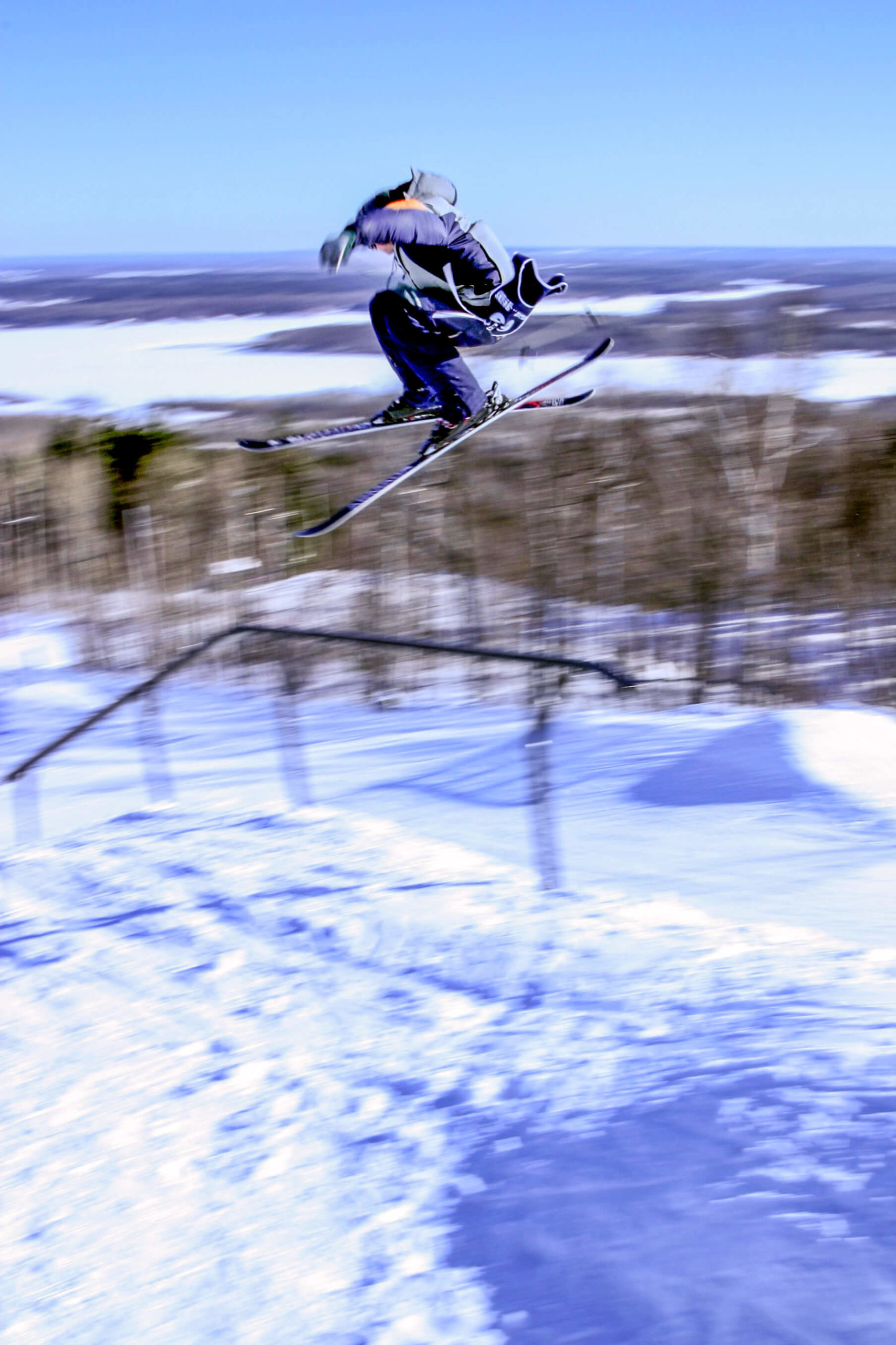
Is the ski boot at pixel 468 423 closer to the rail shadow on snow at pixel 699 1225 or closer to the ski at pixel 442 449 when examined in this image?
the ski at pixel 442 449

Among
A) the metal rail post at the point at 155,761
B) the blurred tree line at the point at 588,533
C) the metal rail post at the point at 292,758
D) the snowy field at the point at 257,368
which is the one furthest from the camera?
the blurred tree line at the point at 588,533

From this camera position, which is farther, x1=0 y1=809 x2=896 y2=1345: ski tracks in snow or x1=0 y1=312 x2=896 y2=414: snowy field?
x1=0 y1=312 x2=896 y2=414: snowy field

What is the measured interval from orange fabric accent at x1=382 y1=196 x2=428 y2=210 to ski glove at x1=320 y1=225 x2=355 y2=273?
4.4 inches

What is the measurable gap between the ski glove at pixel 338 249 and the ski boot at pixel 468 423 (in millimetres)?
828

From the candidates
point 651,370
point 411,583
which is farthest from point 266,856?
point 411,583

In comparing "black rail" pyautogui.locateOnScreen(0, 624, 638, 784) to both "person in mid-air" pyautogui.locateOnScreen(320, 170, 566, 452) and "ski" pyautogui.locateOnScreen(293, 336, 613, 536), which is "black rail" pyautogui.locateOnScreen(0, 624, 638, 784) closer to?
"ski" pyautogui.locateOnScreen(293, 336, 613, 536)

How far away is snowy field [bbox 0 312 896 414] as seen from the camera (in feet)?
17.3

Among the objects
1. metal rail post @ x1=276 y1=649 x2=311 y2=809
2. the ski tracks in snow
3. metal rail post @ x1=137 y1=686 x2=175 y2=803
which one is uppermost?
the ski tracks in snow

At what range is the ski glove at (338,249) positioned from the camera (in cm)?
240

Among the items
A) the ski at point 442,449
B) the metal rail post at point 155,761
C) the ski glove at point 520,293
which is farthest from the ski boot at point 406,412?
the metal rail post at point 155,761

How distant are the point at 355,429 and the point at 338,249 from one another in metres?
0.88

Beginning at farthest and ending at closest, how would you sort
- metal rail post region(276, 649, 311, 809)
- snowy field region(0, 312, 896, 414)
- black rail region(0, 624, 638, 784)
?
metal rail post region(276, 649, 311, 809), snowy field region(0, 312, 896, 414), black rail region(0, 624, 638, 784)

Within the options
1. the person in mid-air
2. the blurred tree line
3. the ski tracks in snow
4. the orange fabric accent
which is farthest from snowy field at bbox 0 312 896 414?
the ski tracks in snow

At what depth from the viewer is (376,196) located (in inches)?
97.7
